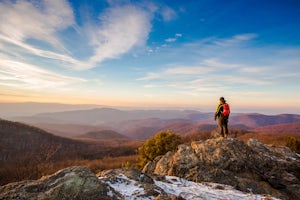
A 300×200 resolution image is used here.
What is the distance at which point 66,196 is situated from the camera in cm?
450

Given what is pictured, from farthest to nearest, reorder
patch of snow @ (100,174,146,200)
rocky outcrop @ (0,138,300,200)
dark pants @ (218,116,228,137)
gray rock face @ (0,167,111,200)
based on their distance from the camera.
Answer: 1. dark pants @ (218,116,228,137)
2. patch of snow @ (100,174,146,200)
3. rocky outcrop @ (0,138,300,200)
4. gray rock face @ (0,167,111,200)

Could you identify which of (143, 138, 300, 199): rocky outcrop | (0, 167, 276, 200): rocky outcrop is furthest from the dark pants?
(0, 167, 276, 200): rocky outcrop

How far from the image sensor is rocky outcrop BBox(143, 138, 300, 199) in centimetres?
990

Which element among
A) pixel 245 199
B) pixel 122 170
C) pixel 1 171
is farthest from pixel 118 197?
pixel 1 171

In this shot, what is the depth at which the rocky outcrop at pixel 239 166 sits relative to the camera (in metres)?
9.90

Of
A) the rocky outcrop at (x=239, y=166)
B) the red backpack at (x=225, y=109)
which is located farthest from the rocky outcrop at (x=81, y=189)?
the red backpack at (x=225, y=109)

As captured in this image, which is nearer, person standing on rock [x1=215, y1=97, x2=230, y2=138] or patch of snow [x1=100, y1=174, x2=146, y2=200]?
patch of snow [x1=100, y1=174, x2=146, y2=200]

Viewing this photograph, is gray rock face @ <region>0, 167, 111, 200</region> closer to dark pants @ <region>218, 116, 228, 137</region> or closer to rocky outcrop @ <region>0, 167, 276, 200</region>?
rocky outcrop @ <region>0, 167, 276, 200</region>

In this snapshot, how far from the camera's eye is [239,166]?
11.2 metres

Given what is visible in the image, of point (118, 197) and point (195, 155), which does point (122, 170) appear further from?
point (195, 155)

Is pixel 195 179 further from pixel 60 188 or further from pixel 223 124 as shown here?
pixel 60 188

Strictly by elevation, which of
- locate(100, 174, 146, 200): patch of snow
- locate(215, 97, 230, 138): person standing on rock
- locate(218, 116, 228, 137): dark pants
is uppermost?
locate(215, 97, 230, 138): person standing on rock

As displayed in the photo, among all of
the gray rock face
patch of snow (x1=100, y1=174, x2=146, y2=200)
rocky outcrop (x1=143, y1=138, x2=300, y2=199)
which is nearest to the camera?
the gray rock face

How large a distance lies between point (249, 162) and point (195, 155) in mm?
3335
